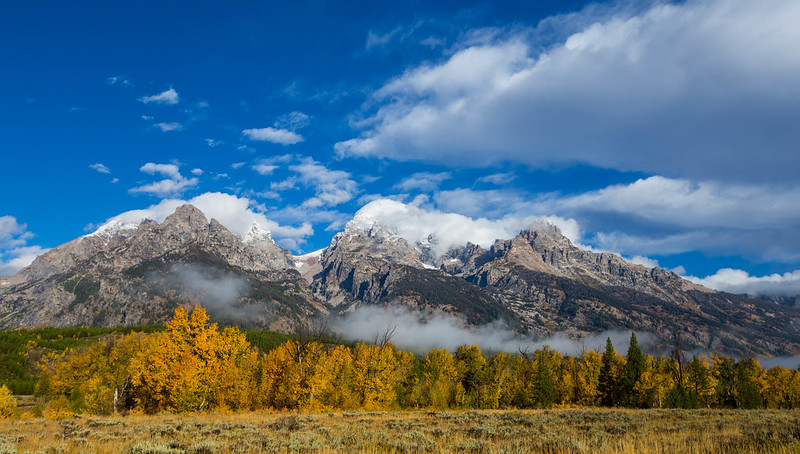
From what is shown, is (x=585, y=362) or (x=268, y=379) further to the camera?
(x=585, y=362)

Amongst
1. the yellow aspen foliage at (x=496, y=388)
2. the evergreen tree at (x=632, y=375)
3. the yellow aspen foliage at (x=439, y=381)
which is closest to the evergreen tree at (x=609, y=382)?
the evergreen tree at (x=632, y=375)

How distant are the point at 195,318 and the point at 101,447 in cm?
2796

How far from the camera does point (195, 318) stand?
41.0 meters

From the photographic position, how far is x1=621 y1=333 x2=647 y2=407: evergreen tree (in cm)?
6712

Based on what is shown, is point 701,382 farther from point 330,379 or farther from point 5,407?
point 5,407

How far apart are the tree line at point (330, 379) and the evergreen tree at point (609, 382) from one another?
0.19 meters

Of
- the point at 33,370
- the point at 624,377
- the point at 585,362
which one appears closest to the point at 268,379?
the point at 624,377

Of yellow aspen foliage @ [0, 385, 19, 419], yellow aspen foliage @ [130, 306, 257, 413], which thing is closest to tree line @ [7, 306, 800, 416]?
yellow aspen foliage @ [130, 306, 257, 413]

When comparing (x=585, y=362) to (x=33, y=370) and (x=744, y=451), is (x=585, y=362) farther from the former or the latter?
(x=33, y=370)

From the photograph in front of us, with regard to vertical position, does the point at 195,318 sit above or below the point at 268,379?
above

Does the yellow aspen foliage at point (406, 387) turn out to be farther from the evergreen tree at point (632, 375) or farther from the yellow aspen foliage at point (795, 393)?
the yellow aspen foliage at point (795, 393)

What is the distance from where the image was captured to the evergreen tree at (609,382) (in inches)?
2894

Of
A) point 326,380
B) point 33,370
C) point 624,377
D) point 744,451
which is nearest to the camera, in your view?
point 744,451

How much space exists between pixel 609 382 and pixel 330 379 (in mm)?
56664
